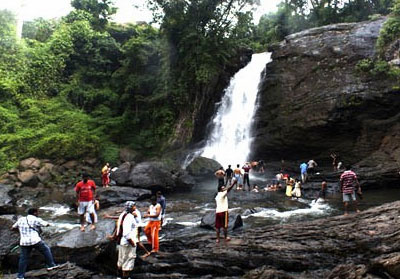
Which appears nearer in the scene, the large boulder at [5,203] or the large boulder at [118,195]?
the large boulder at [5,203]

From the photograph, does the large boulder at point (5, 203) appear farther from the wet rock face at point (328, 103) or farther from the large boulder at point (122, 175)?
the wet rock face at point (328, 103)

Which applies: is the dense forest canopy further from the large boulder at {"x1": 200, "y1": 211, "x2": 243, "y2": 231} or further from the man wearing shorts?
the man wearing shorts

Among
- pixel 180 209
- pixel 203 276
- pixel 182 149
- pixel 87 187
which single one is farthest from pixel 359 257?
pixel 182 149

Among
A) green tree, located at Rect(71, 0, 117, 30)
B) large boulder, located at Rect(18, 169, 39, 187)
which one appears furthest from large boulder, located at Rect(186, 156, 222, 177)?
green tree, located at Rect(71, 0, 117, 30)

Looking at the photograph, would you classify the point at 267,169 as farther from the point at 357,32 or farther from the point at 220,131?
the point at 357,32

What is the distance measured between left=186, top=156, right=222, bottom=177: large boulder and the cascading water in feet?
8.69

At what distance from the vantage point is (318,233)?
857 centimetres

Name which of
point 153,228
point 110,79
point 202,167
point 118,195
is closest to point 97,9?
point 110,79

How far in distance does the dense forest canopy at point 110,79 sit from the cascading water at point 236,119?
2270 millimetres

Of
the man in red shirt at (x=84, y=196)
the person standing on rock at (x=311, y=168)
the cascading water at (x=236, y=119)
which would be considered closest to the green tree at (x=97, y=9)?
the cascading water at (x=236, y=119)

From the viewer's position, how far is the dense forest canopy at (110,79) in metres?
27.6

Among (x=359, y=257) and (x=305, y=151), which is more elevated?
(x=305, y=151)

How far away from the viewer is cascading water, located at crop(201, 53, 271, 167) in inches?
1076

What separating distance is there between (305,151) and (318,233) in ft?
56.3
